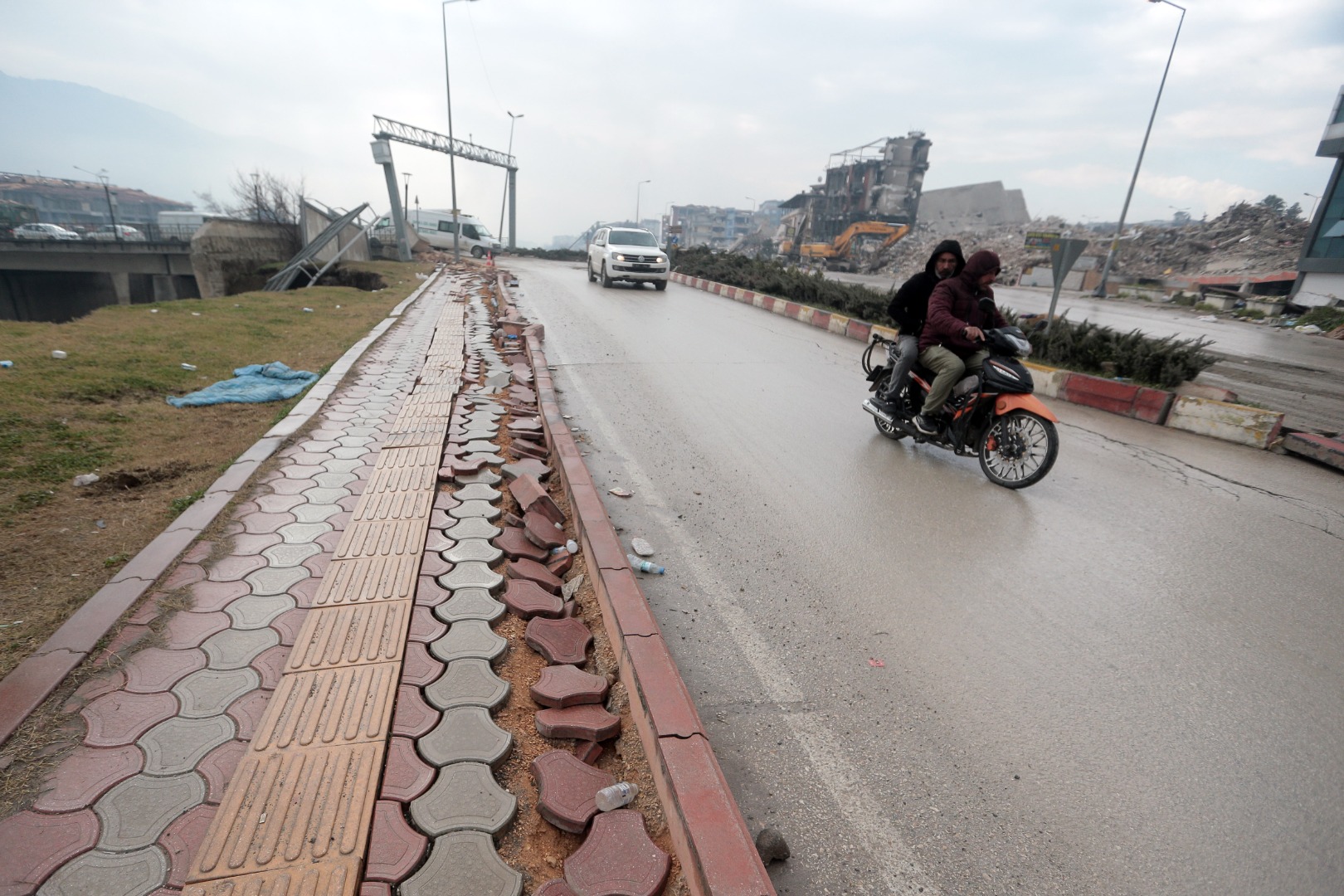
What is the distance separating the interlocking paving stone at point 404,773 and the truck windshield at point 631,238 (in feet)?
60.3

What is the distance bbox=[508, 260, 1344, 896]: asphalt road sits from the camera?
6.87ft

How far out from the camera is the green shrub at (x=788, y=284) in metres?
13.6

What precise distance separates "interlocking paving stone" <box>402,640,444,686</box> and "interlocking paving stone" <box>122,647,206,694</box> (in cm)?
76

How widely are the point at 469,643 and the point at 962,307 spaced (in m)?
4.74

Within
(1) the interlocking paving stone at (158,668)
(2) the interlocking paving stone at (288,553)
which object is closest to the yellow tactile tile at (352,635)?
(1) the interlocking paving stone at (158,668)

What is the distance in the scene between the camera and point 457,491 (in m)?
4.29

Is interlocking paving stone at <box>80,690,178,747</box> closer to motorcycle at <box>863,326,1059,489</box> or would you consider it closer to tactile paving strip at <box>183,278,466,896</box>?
tactile paving strip at <box>183,278,466,896</box>

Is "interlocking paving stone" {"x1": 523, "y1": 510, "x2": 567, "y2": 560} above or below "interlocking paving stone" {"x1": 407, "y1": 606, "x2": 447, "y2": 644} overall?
above

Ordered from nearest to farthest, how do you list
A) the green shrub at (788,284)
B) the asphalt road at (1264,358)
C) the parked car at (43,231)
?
the asphalt road at (1264,358) → the green shrub at (788,284) → the parked car at (43,231)

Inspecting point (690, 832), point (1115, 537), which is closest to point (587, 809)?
point (690, 832)

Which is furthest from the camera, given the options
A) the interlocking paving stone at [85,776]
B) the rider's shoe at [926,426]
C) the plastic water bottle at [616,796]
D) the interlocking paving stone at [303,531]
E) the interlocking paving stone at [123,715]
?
the rider's shoe at [926,426]

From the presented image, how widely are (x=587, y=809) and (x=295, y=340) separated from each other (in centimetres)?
930

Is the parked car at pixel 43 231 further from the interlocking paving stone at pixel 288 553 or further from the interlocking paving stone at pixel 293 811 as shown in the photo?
the interlocking paving stone at pixel 293 811

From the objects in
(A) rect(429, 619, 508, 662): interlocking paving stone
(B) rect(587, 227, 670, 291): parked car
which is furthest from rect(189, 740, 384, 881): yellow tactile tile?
(B) rect(587, 227, 670, 291): parked car
